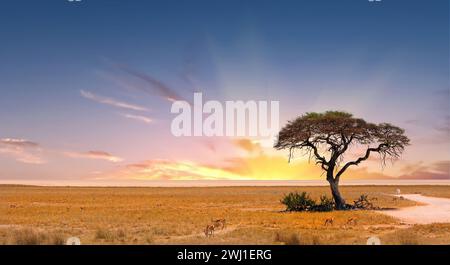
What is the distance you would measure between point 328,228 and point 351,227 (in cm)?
119
